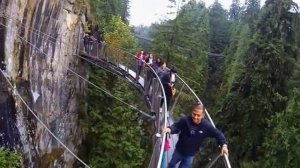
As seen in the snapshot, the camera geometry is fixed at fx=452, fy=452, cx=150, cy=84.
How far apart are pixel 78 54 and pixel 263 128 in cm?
1042

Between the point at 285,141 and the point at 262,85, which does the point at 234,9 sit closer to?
the point at 262,85

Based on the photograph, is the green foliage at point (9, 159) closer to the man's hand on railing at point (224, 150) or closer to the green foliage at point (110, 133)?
the man's hand on railing at point (224, 150)

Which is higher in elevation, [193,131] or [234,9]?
[234,9]

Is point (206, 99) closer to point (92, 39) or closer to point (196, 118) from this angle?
point (92, 39)

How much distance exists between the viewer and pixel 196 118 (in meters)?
6.68

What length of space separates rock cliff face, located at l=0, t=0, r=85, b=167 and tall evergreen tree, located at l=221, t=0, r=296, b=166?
28.4ft

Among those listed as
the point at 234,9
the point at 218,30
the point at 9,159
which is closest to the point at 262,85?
the point at 9,159

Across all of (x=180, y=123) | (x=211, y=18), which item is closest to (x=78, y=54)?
(x=180, y=123)

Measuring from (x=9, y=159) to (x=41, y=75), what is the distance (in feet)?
15.9

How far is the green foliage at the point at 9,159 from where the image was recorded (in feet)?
37.5

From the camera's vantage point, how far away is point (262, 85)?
2398cm

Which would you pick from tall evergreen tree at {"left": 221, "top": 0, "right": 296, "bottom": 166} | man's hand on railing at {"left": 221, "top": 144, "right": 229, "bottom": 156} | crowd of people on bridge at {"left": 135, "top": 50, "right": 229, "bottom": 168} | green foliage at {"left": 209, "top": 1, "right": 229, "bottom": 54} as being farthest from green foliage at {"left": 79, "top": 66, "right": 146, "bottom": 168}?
green foliage at {"left": 209, "top": 1, "right": 229, "bottom": 54}

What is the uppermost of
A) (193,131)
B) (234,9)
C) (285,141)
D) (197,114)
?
(234,9)

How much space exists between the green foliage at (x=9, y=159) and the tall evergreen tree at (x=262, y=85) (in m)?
13.4
